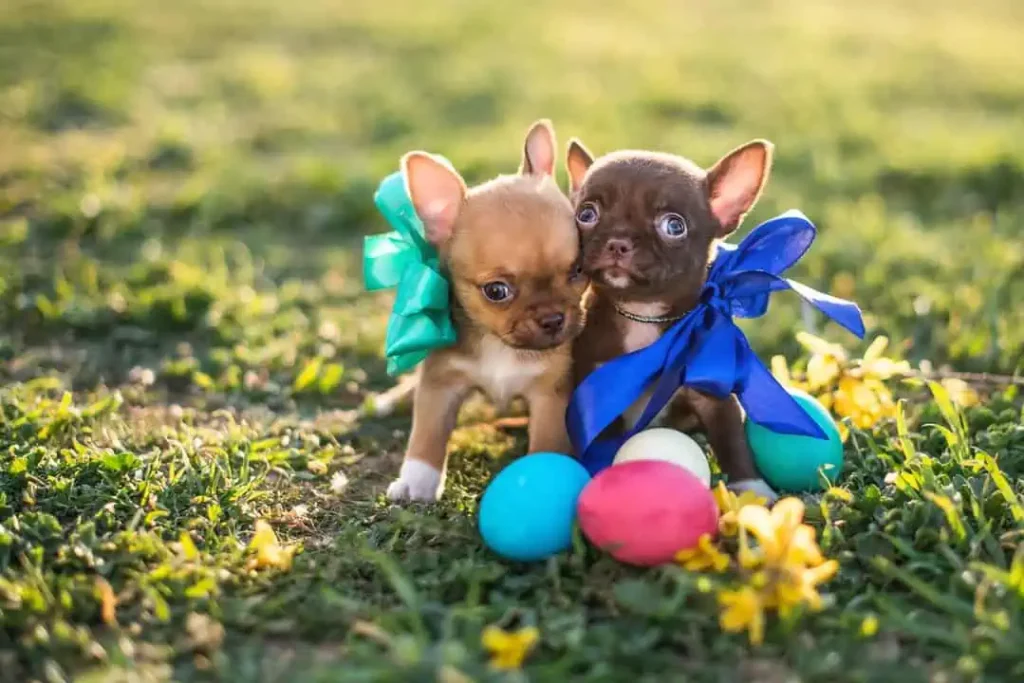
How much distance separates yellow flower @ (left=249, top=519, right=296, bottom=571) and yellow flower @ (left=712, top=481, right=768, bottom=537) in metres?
1.28

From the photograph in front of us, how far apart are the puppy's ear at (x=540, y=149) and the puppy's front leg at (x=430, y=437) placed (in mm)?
772

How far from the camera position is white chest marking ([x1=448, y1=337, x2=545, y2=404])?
3955 mm

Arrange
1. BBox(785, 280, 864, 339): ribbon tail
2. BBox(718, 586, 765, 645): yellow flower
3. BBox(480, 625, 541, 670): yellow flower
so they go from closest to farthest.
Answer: BBox(480, 625, 541, 670): yellow flower, BBox(718, 586, 765, 645): yellow flower, BBox(785, 280, 864, 339): ribbon tail

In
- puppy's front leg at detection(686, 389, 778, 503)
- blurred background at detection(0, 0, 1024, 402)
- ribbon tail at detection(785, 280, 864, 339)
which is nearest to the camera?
puppy's front leg at detection(686, 389, 778, 503)

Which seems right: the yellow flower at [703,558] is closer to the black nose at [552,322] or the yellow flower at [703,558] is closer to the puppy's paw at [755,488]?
the puppy's paw at [755,488]

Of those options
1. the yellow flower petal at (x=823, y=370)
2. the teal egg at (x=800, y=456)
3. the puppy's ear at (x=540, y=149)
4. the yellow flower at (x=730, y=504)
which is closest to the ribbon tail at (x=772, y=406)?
the teal egg at (x=800, y=456)

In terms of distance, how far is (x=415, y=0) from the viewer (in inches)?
670

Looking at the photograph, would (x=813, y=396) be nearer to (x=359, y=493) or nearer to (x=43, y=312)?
(x=359, y=493)

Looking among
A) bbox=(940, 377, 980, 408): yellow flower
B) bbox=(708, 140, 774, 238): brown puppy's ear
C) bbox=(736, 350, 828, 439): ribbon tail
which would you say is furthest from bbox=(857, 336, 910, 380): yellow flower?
bbox=(708, 140, 774, 238): brown puppy's ear

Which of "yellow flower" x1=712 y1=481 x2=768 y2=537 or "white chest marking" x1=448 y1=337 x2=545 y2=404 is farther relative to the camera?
"white chest marking" x1=448 y1=337 x2=545 y2=404

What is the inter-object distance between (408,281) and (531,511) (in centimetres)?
98

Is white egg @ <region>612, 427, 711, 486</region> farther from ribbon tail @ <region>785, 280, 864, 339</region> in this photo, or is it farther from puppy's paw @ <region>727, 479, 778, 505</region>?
ribbon tail @ <region>785, 280, 864, 339</region>

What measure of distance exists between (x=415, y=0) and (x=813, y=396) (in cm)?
1377

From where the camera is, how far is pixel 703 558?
3283 millimetres
